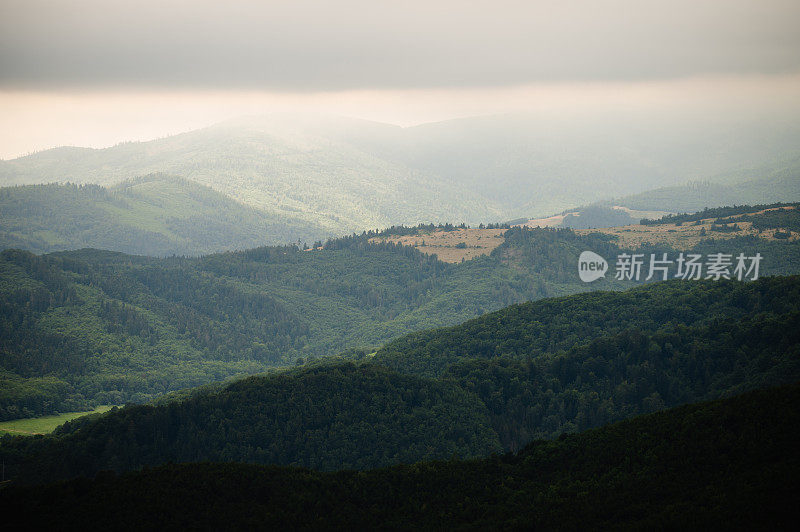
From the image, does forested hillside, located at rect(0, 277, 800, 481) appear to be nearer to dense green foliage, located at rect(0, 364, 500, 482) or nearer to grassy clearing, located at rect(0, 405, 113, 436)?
dense green foliage, located at rect(0, 364, 500, 482)

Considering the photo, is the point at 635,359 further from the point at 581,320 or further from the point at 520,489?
the point at 520,489

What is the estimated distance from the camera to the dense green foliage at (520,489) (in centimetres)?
6109

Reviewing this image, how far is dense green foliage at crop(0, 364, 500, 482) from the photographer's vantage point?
367 ft

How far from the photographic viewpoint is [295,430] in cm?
11619

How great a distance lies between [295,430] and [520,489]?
162 feet

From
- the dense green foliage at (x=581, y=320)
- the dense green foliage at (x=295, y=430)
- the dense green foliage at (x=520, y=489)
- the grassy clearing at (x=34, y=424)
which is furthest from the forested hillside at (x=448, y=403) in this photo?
the grassy clearing at (x=34, y=424)

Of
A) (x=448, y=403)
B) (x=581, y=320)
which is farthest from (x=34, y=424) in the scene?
(x=581, y=320)

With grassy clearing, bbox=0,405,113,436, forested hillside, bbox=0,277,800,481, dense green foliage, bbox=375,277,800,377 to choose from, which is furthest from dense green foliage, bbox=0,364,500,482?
grassy clearing, bbox=0,405,113,436

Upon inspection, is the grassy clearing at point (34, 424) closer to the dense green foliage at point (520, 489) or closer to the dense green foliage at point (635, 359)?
the dense green foliage at point (635, 359)

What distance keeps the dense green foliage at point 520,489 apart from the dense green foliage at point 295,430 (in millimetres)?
27734

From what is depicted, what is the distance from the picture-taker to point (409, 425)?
11588cm

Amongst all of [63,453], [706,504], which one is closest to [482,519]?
[706,504]

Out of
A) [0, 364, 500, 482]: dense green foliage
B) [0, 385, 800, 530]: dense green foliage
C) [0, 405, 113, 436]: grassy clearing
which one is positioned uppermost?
[0, 385, 800, 530]: dense green foliage

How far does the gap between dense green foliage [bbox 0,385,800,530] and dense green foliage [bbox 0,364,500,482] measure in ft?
91.0
